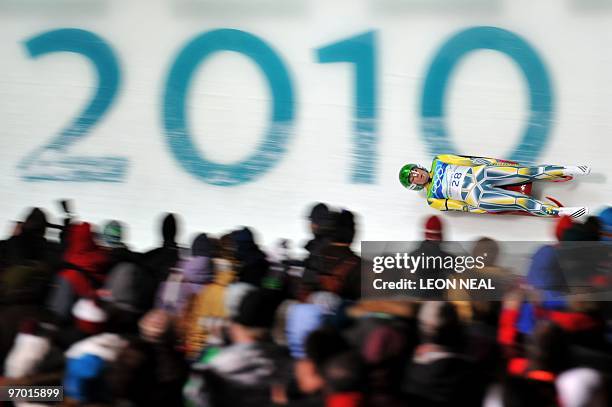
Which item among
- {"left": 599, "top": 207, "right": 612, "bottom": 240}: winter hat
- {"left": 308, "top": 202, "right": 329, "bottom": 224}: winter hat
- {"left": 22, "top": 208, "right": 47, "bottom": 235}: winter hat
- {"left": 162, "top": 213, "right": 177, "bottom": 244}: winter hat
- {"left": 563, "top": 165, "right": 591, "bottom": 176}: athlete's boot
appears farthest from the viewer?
{"left": 563, "top": 165, "right": 591, "bottom": 176}: athlete's boot

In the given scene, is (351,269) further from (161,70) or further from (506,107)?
(161,70)

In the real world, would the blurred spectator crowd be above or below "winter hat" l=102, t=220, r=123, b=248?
below

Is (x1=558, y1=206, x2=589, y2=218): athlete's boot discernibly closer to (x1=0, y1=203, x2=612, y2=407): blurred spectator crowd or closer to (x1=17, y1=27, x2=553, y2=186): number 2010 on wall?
(x1=17, y1=27, x2=553, y2=186): number 2010 on wall

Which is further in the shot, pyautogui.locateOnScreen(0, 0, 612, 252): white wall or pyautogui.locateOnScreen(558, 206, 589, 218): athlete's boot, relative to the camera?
pyautogui.locateOnScreen(0, 0, 612, 252): white wall

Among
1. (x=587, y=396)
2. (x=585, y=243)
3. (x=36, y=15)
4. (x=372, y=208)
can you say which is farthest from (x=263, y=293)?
(x=36, y=15)

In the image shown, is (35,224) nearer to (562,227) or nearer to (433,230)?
(433,230)

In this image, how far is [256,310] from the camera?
3248mm

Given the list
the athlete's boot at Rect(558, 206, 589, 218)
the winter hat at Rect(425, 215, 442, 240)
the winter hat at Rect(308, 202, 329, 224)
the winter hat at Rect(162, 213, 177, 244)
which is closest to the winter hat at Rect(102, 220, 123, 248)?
the winter hat at Rect(162, 213, 177, 244)

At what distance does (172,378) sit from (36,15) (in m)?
4.44

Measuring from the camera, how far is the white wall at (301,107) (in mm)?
6074

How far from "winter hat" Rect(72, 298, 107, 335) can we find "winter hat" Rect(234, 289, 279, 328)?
1.69 ft

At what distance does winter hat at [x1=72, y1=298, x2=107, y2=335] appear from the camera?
3.35 m

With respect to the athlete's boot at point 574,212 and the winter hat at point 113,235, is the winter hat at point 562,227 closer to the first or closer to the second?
the athlete's boot at point 574,212

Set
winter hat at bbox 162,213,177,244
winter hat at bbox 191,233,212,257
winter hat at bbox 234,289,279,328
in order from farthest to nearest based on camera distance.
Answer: winter hat at bbox 162,213,177,244, winter hat at bbox 191,233,212,257, winter hat at bbox 234,289,279,328
